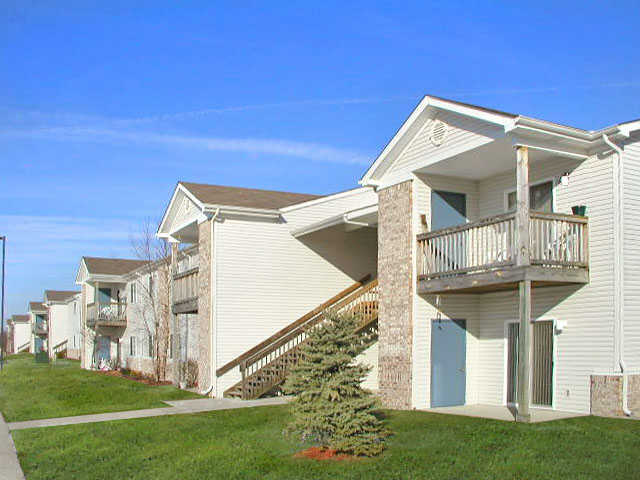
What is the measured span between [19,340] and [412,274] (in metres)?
91.2

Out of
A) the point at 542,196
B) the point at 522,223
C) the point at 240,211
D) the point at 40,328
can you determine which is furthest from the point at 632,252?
the point at 40,328

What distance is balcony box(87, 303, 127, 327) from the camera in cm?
3840

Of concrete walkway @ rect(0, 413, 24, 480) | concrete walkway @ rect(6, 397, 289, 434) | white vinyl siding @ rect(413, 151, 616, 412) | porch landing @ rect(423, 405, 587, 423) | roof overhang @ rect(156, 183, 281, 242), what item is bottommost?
concrete walkway @ rect(6, 397, 289, 434)

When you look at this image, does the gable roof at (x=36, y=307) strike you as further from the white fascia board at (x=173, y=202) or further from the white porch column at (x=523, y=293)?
the white porch column at (x=523, y=293)

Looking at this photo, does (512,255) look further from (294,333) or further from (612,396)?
(294,333)

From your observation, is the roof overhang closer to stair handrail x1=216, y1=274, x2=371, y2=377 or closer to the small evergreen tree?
stair handrail x1=216, y1=274, x2=371, y2=377

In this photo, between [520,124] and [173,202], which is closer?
[520,124]

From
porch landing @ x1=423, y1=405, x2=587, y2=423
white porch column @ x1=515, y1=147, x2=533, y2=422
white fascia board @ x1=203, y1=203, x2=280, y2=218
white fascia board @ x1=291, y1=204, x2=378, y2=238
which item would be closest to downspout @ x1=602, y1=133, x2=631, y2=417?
porch landing @ x1=423, y1=405, x2=587, y2=423

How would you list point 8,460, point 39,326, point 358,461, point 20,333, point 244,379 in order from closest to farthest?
point 358,461 < point 8,460 < point 244,379 < point 39,326 < point 20,333

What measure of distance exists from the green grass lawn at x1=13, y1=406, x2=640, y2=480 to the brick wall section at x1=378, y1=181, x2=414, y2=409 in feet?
5.75

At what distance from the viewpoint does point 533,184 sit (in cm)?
1492

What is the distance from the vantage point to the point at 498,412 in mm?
14422

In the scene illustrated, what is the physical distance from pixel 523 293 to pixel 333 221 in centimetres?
864

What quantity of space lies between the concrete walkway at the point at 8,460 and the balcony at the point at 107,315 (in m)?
24.0
